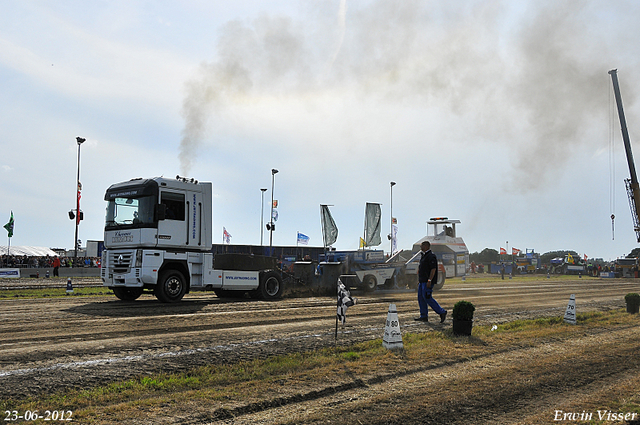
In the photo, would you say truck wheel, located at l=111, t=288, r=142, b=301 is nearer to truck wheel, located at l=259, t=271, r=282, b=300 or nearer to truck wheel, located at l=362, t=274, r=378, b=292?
truck wheel, located at l=259, t=271, r=282, b=300

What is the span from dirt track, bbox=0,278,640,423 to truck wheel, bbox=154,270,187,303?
0.27 m

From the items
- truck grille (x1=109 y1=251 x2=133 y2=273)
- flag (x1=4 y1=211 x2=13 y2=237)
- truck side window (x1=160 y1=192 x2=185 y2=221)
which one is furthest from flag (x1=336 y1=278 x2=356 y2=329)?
flag (x1=4 y1=211 x2=13 y2=237)

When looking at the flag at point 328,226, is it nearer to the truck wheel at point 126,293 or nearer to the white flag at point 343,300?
the truck wheel at point 126,293

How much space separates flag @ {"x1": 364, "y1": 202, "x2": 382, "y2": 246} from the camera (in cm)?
2884

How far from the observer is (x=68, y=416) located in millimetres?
4559

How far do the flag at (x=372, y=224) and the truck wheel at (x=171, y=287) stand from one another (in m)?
15.7

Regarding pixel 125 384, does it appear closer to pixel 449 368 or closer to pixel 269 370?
pixel 269 370

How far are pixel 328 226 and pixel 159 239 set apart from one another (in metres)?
16.3

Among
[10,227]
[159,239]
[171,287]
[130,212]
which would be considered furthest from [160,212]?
[10,227]

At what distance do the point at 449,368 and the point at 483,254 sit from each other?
82817 mm

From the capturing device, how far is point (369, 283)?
21.6m

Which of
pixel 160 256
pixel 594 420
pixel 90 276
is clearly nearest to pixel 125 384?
pixel 594 420

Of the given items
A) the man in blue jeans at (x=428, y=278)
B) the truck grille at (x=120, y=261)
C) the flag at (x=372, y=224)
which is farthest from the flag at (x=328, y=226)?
the man in blue jeans at (x=428, y=278)

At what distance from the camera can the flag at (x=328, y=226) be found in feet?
96.3
